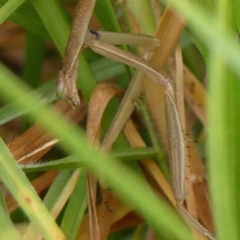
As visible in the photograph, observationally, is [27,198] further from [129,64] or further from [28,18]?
[28,18]

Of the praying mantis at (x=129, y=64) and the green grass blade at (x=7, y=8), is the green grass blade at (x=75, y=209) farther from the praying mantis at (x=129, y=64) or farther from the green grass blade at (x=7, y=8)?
the green grass blade at (x=7, y=8)

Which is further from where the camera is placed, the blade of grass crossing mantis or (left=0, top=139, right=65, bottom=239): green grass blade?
the blade of grass crossing mantis

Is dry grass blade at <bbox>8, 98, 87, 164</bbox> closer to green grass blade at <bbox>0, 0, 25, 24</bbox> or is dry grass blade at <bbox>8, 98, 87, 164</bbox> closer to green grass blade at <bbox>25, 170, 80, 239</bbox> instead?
green grass blade at <bbox>25, 170, 80, 239</bbox>

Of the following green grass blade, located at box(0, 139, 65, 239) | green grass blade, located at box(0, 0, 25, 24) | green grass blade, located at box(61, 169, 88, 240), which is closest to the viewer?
green grass blade, located at box(0, 139, 65, 239)

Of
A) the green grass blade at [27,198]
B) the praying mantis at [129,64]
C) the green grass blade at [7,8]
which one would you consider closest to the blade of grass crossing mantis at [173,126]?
the praying mantis at [129,64]

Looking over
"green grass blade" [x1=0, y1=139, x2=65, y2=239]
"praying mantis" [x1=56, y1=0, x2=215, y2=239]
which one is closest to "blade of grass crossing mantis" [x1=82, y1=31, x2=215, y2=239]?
"praying mantis" [x1=56, y1=0, x2=215, y2=239]

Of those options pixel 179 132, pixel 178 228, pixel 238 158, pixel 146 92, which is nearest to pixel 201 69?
pixel 146 92
